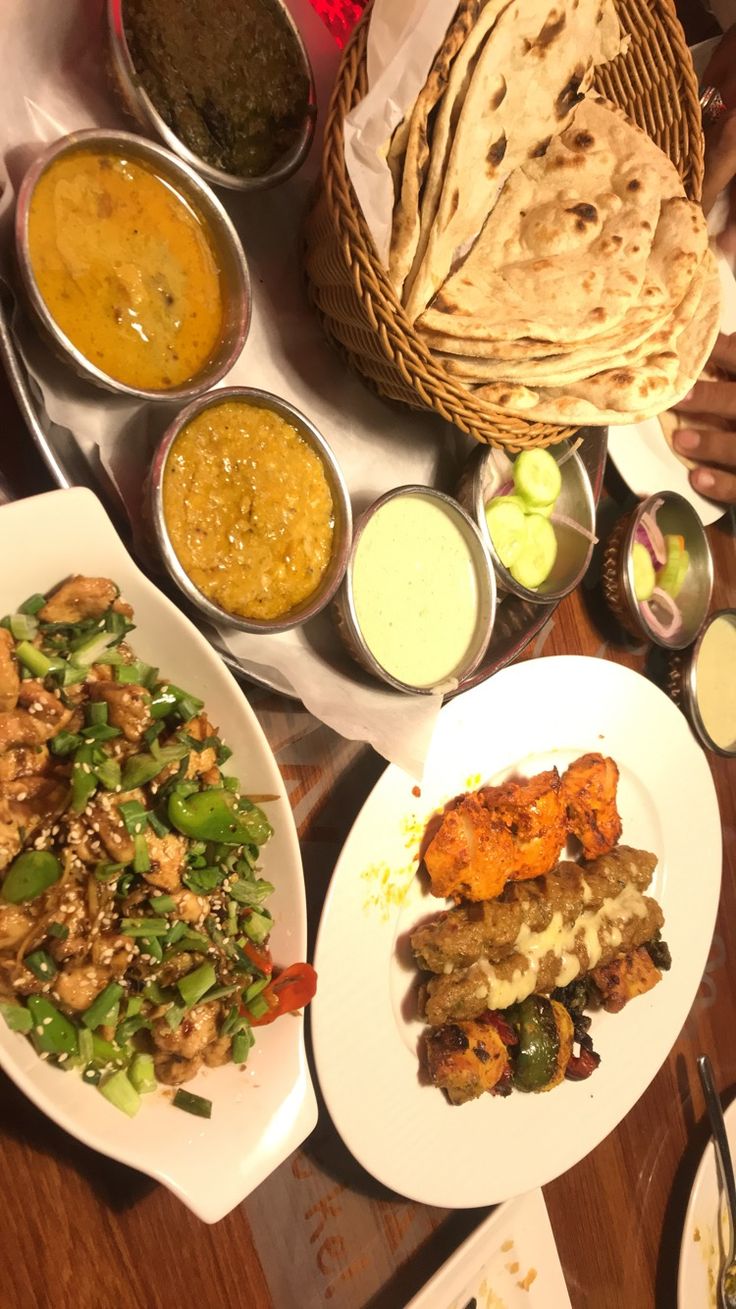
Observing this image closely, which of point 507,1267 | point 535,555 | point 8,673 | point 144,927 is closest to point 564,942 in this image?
point 507,1267

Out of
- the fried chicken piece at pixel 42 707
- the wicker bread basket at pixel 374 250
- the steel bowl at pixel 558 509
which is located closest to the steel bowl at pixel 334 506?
the wicker bread basket at pixel 374 250

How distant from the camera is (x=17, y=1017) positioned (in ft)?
5.56

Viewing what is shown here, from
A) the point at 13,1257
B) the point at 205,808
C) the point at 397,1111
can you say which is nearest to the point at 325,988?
the point at 397,1111

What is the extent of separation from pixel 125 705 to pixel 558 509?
5.91ft

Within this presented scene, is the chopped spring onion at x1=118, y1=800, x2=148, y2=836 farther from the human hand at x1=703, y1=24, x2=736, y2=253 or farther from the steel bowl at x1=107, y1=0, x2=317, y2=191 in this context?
the human hand at x1=703, y1=24, x2=736, y2=253

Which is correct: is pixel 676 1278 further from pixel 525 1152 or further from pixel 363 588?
pixel 363 588

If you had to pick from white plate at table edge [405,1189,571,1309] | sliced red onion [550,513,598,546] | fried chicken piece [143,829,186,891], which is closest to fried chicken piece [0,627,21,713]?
fried chicken piece [143,829,186,891]

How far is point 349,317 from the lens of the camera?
228 cm

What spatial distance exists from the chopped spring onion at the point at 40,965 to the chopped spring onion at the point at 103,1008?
0.10m

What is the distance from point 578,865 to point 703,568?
4.40 feet

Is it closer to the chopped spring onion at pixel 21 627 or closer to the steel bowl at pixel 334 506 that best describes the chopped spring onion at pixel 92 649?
the chopped spring onion at pixel 21 627

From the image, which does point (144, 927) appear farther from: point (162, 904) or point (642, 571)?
point (642, 571)

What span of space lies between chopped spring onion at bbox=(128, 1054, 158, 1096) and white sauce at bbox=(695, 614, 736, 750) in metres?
2.64

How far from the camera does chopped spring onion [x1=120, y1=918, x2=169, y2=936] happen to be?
187 centimetres
